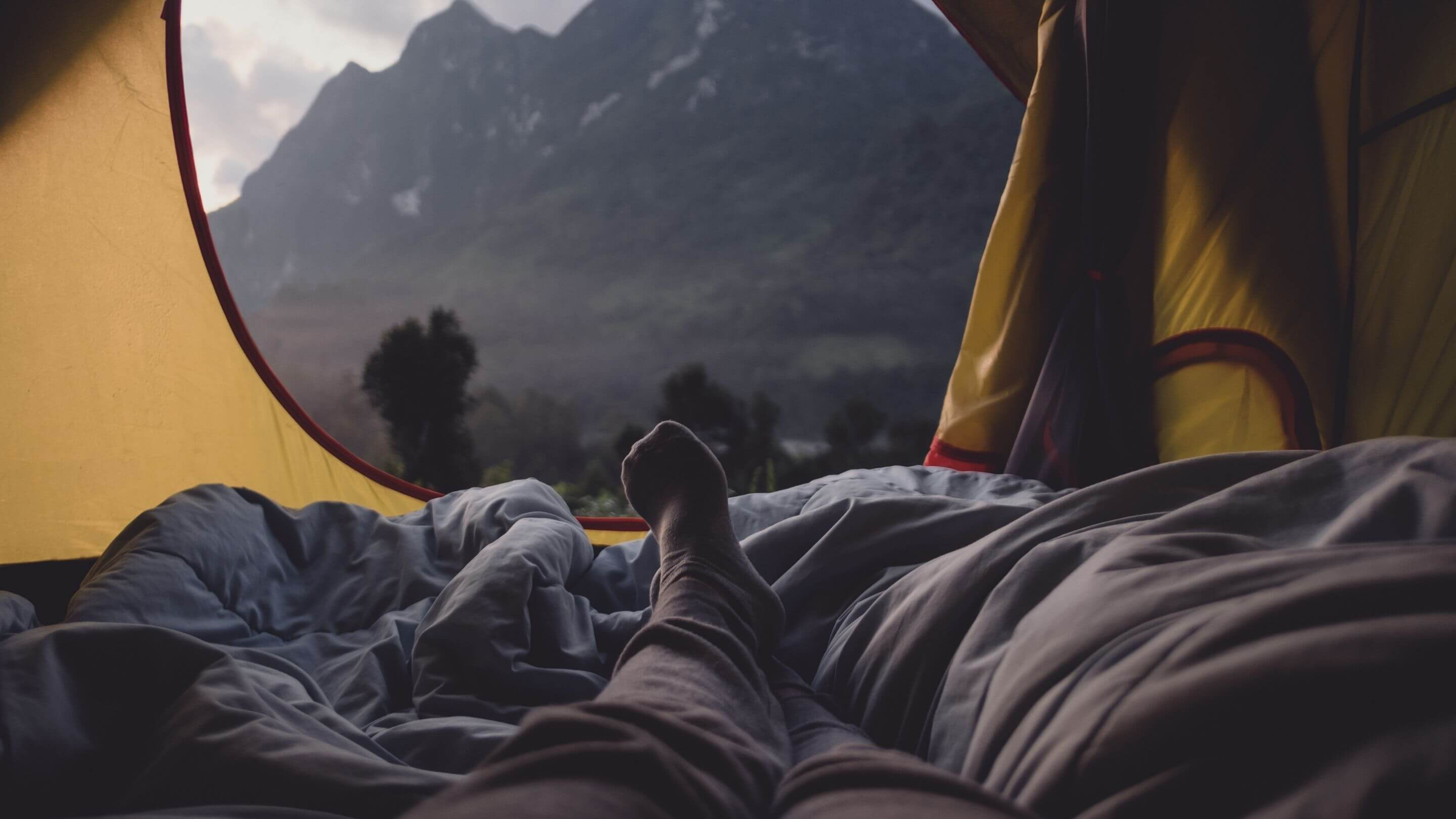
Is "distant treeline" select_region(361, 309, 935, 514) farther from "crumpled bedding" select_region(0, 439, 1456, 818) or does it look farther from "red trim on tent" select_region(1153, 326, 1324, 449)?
"red trim on tent" select_region(1153, 326, 1324, 449)

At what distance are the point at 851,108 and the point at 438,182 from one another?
→ 7.45 metres

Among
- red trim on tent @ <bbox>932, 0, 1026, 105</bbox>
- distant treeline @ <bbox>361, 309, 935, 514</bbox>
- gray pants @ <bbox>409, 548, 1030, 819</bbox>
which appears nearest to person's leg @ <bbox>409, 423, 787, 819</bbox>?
gray pants @ <bbox>409, 548, 1030, 819</bbox>

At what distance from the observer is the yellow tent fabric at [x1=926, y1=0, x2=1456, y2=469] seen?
921 mm

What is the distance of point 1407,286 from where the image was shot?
0.93m

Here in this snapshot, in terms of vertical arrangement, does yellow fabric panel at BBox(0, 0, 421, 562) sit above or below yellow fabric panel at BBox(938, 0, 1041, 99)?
below

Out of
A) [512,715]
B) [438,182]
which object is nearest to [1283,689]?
[512,715]

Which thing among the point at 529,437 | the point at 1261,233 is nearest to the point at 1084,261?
the point at 1261,233

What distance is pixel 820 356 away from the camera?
33.3 ft

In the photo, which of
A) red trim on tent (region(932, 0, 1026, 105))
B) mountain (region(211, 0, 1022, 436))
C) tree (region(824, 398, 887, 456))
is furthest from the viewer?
mountain (region(211, 0, 1022, 436))

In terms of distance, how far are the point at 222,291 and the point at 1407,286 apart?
182cm

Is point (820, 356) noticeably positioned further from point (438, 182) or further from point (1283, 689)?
point (1283, 689)

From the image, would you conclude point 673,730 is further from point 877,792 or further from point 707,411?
point 707,411

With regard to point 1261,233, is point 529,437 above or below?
below

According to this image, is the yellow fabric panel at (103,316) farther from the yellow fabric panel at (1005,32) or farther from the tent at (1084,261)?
the yellow fabric panel at (1005,32)
